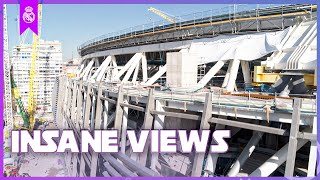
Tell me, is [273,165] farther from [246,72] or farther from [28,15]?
[28,15]

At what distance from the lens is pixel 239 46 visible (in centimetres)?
1806

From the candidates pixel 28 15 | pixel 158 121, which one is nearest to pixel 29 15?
pixel 28 15

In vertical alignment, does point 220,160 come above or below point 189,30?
below

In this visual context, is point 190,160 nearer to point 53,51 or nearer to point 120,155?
point 120,155

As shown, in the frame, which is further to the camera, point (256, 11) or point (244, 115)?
point (256, 11)

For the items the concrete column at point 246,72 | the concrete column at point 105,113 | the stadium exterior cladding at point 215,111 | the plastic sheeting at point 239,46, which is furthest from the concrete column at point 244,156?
the concrete column at point 105,113

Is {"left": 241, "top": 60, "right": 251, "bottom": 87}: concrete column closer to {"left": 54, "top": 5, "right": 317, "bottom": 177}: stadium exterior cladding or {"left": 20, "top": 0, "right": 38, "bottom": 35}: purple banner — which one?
{"left": 54, "top": 5, "right": 317, "bottom": 177}: stadium exterior cladding

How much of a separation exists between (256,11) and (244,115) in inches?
383

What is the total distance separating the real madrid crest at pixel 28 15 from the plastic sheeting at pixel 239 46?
371 inches

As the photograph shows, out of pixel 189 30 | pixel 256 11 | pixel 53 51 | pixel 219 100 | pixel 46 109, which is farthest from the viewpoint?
pixel 53 51

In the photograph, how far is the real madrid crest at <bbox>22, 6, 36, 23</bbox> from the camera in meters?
13.2

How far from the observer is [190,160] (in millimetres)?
15148

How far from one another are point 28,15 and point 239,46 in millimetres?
11379

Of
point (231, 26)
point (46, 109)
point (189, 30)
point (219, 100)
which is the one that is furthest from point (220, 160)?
point (46, 109)
